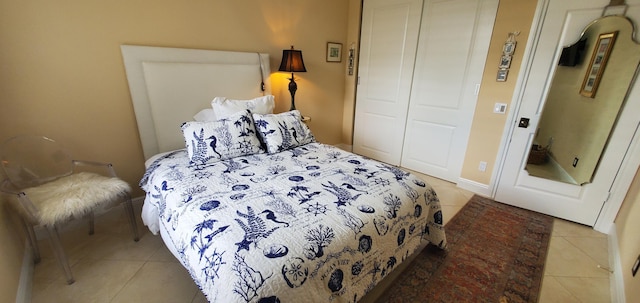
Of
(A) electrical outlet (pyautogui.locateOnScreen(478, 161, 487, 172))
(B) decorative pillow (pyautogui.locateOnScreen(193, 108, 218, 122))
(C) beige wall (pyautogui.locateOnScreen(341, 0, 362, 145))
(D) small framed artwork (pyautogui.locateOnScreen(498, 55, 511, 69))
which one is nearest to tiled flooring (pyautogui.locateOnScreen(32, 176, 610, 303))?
(A) electrical outlet (pyautogui.locateOnScreen(478, 161, 487, 172))

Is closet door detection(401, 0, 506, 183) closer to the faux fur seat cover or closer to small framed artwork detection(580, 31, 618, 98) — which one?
small framed artwork detection(580, 31, 618, 98)

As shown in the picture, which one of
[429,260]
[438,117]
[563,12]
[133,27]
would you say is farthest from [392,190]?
[133,27]

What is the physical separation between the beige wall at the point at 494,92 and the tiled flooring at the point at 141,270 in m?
0.89

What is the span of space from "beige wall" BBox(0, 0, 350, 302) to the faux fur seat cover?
20 cm

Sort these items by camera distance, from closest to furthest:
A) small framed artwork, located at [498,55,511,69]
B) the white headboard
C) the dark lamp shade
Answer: the white headboard → small framed artwork, located at [498,55,511,69] → the dark lamp shade

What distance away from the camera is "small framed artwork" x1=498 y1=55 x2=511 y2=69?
2.42 meters

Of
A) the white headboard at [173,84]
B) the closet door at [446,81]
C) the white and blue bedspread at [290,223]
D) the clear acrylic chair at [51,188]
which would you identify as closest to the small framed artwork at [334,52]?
the closet door at [446,81]

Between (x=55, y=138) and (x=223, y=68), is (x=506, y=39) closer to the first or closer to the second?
(x=223, y=68)

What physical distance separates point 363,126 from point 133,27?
112 inches

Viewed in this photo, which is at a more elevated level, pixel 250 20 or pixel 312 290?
pixel 250 20

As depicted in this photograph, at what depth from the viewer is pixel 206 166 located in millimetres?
1830

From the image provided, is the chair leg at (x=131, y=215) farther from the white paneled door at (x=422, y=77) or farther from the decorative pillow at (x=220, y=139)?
the white paneled door at (x=422, y=77)

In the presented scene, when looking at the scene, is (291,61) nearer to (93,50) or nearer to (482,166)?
(93,50)

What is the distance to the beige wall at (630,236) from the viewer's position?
56.6 inches
